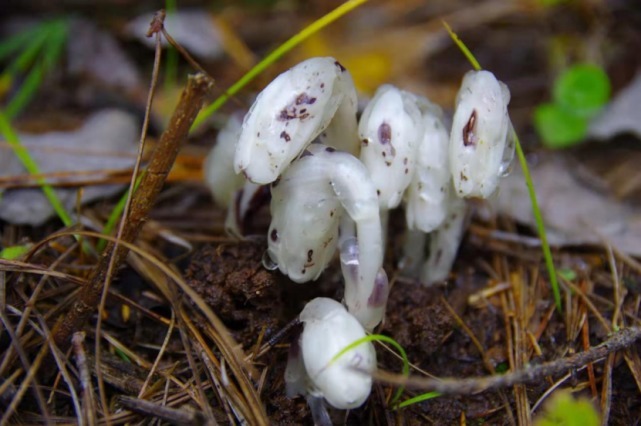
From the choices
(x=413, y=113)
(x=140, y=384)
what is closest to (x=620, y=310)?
(x=413, y=113)

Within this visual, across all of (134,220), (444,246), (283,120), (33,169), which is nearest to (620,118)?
(444,246)

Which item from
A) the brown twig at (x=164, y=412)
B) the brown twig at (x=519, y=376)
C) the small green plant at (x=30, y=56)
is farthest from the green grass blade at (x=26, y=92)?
the brown twig at (x=519, y=376)

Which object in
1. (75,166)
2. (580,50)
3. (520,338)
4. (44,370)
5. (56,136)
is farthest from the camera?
(580,50)

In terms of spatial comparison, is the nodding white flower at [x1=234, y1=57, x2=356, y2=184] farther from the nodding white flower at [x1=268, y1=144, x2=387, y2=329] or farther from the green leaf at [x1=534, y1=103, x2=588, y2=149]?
the green leaf at [x1=534, y1=103, x2=588, y2=149]

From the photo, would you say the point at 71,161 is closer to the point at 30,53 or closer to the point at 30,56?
the point at 30,53

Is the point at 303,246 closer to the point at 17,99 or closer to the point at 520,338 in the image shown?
the point at 520,338

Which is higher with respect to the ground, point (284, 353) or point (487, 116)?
point (487, 116)
